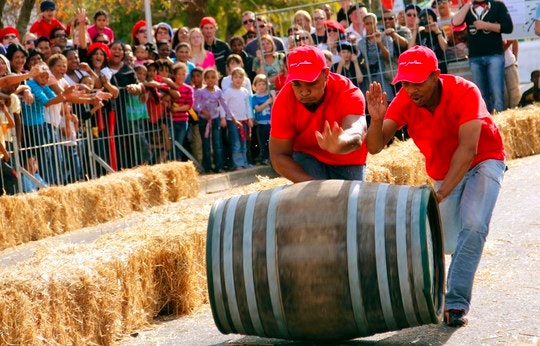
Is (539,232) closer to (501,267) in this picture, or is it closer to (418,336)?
(501,267)

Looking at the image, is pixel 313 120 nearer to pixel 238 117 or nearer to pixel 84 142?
pixel 84 142

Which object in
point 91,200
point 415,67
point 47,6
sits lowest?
point 91,200

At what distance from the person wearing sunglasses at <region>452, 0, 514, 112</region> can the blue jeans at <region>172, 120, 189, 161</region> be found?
4.43 m

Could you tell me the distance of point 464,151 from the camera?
23.8 feet

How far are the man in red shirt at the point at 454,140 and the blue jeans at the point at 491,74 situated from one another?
10268 millimetres

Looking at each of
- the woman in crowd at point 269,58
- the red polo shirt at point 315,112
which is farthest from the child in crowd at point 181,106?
the red polo shirt at point 315,112


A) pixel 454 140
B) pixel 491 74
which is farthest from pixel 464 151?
pixel 491 74

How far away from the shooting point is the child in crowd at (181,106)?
16516mm

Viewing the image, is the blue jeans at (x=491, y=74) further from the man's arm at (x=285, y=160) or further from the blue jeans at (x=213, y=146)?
the man's arm at (x=285, y=160)

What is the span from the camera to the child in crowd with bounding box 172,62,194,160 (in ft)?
54.2

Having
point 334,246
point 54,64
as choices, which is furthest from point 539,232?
point 54,64

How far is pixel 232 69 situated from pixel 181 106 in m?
1.21

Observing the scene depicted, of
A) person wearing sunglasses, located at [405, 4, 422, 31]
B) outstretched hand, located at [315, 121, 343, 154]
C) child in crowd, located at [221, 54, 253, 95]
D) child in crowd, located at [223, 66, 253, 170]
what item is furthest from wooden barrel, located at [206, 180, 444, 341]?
person wearing sunglasses, located at [405, 4, 422, 31]

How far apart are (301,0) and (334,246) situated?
1086 inches
